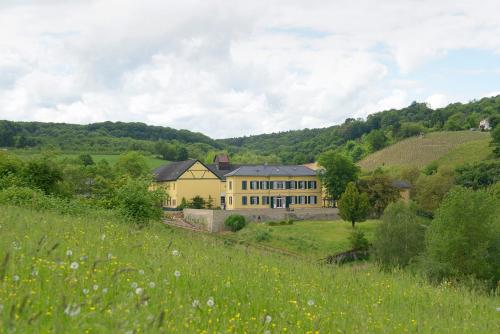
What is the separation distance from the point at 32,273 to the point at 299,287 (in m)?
4.02

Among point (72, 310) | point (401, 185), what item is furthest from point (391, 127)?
point (72, 310)

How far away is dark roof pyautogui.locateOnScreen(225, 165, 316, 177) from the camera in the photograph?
229 feet

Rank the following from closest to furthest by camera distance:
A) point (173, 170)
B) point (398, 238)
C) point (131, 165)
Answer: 1. point (398, 238)
2. point (173, 170)
3. point (131, 165)

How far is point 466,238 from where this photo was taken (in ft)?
120

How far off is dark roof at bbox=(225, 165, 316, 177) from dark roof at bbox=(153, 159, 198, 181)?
5.58 m

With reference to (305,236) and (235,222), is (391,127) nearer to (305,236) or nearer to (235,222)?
(235,222)

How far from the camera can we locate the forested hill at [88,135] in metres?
128

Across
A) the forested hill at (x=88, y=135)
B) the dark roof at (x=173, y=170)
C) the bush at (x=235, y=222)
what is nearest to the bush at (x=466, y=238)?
the bush at (x=235, y=222)

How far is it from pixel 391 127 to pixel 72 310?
152 meters

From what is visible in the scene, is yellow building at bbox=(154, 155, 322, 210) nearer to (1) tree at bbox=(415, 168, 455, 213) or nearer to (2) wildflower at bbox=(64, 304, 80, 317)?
(1) tree at bbox=(415, 168, 455, 213)

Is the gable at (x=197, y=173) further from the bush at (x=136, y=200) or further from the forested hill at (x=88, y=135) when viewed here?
the forested hill at (x=88, y=135)

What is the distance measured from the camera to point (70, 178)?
7531cm

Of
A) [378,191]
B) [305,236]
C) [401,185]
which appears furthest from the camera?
[401,185]

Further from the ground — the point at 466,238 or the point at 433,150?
the point at 433,150
